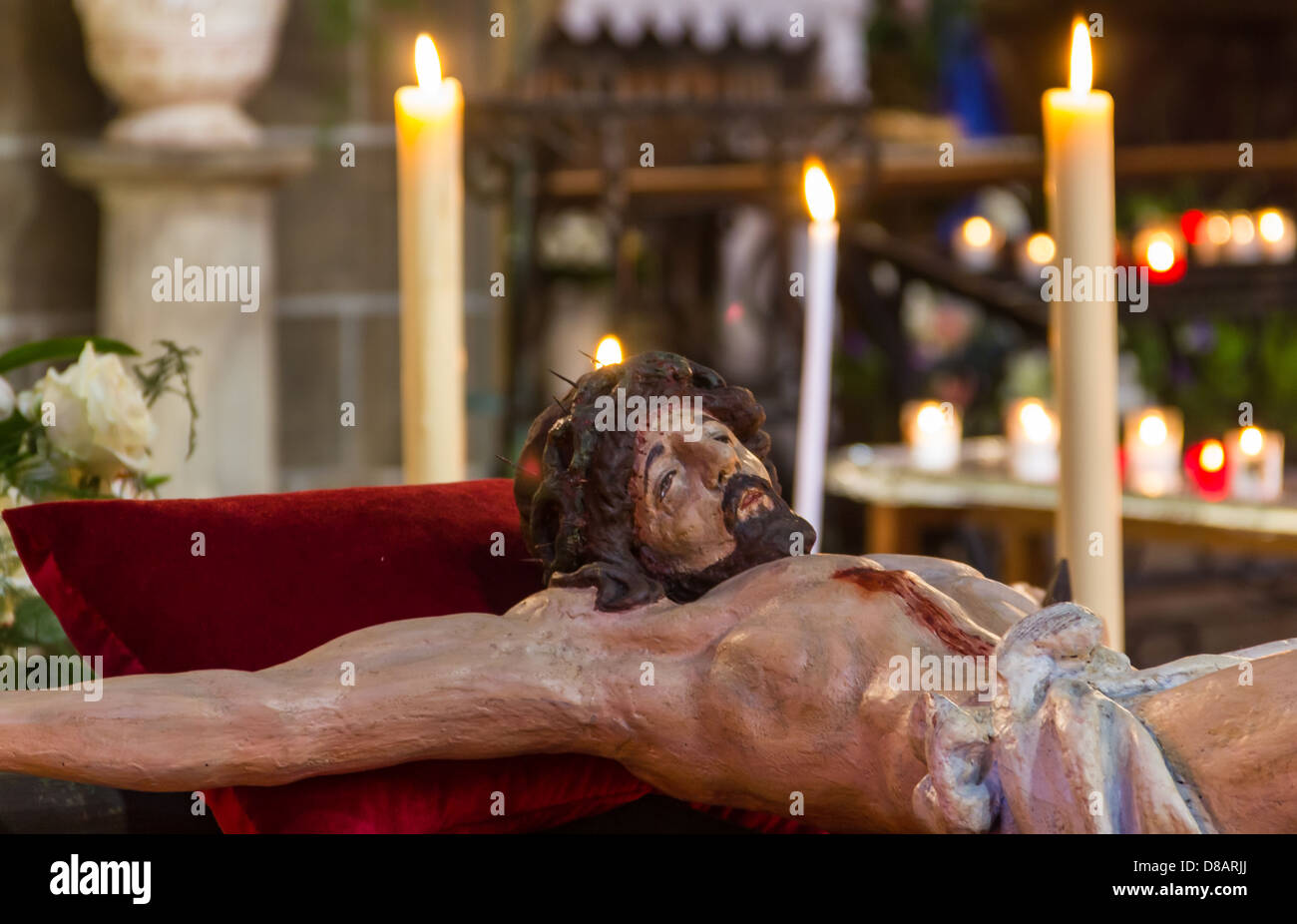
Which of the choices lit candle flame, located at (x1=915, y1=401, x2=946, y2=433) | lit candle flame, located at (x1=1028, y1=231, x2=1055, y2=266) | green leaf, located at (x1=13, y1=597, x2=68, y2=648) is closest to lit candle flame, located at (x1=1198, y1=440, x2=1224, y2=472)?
lit candle flame, located at (x1=915, y1=401, x2=946, y2=433)

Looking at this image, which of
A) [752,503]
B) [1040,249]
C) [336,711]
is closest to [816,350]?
[752,503]

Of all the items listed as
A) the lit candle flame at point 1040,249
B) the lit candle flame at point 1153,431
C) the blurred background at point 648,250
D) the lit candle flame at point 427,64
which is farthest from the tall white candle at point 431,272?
the lit candle flame at point 1040,249

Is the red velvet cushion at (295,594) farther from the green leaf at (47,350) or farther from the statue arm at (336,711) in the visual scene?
the green leaf at (47,350)

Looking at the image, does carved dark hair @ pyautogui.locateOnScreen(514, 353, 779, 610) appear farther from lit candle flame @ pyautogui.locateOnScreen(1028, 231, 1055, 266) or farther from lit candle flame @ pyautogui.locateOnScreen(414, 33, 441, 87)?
lit candle flame @ pyautogui.locateOnScreen(1028, 231, 1055, 266)

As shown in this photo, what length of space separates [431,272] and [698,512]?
0.50 metres

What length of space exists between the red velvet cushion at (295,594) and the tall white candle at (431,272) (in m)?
0.24

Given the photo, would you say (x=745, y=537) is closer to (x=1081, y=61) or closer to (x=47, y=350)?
(x=1081, y=61)


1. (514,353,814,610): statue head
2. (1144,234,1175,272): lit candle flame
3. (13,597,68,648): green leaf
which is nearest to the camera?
(514,353,814,610): statue head

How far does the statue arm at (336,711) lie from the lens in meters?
0.95

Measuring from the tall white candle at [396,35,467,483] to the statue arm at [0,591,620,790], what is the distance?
46cm

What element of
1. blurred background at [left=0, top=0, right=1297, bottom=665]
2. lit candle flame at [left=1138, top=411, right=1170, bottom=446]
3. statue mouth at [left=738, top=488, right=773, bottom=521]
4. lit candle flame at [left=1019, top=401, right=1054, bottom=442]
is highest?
blurred background at [left=0, top=0, right=1297, bottom=665]

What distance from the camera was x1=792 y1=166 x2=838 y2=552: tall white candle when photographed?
1.30m
